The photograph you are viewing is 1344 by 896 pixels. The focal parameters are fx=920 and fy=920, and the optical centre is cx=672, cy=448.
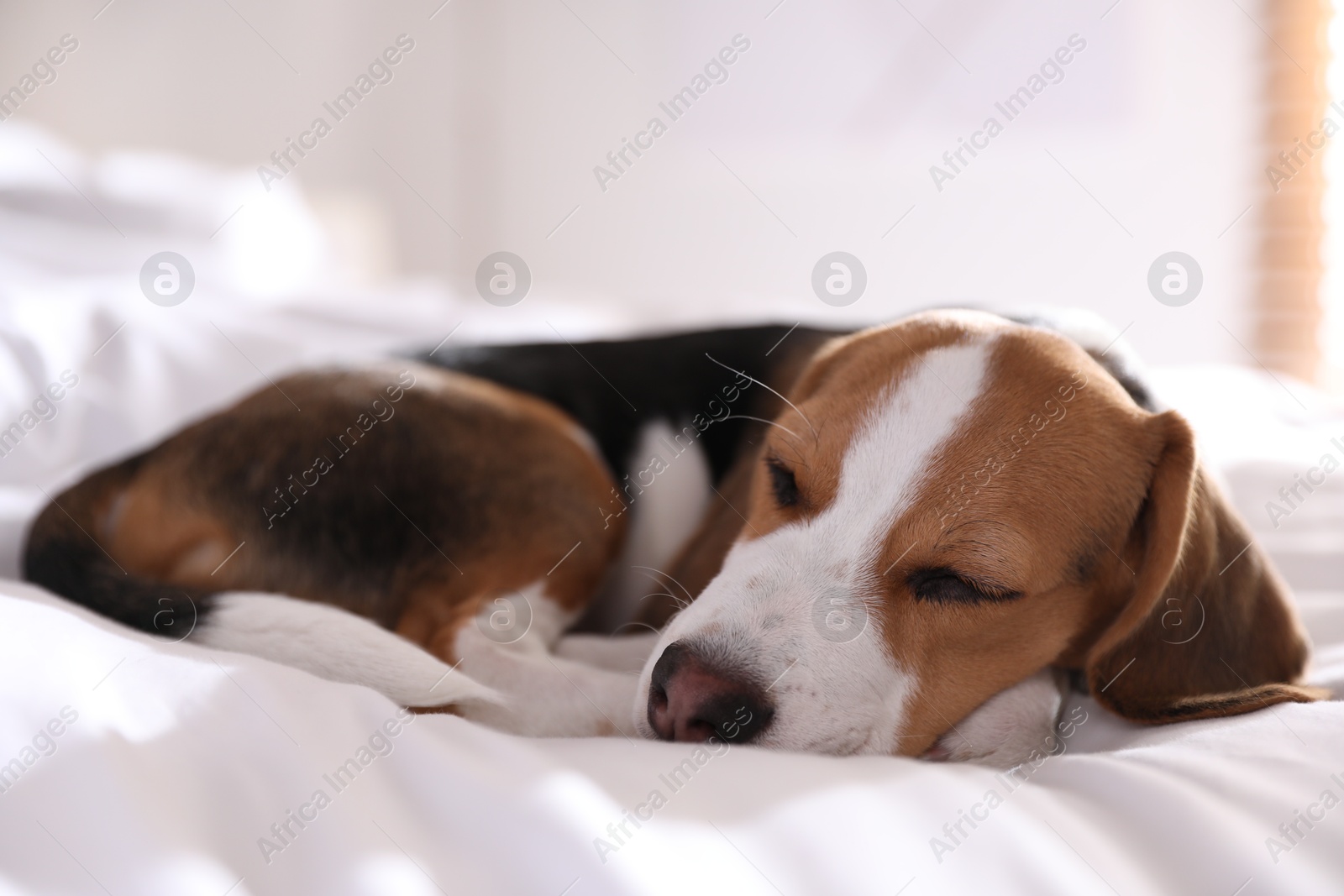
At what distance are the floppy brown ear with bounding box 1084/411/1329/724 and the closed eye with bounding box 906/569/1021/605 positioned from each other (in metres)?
0.25

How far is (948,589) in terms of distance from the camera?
164 cm

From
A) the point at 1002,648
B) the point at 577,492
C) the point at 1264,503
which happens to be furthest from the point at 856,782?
the point at 1264,503

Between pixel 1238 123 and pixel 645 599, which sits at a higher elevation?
pixel 1238 123

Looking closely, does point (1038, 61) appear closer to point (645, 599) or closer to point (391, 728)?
point (645, 599)

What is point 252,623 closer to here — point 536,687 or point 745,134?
point 536,687

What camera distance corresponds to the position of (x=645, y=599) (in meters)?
2.26

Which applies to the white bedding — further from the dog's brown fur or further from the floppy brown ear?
the dog's brown fur

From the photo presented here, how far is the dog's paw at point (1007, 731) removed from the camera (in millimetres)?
1627

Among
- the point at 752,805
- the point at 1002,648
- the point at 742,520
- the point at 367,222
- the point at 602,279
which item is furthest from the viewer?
the point at 602,279

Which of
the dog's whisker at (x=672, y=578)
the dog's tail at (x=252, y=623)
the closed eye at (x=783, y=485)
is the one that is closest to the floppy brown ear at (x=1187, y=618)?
the closed eye at (x=783, y=485)

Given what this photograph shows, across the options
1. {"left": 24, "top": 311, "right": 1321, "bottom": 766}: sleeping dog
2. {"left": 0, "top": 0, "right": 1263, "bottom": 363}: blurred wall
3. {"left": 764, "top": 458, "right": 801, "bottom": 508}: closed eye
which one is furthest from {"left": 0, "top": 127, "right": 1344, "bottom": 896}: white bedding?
{"left": 0, "top": 0, "right": 1263, "bottom": 363}: blurred wall

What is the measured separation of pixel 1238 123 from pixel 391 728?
6573 millimetres

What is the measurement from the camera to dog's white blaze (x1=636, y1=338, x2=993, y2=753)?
147 cm

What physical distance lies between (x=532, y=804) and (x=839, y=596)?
0.69m
